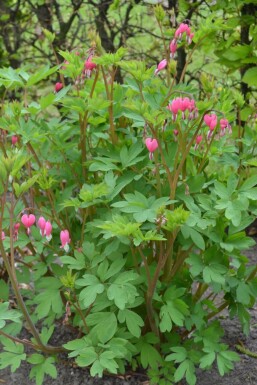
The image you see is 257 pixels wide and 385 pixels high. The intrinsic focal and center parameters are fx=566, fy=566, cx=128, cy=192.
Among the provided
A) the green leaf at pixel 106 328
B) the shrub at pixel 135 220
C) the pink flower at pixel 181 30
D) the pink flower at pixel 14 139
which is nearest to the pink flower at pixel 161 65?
the shrub at pixel 135 220

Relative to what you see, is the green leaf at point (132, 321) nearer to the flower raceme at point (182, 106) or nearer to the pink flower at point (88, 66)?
the flower raceme at point (182, 106)

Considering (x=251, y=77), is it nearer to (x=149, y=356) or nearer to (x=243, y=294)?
(x=243, y=294)

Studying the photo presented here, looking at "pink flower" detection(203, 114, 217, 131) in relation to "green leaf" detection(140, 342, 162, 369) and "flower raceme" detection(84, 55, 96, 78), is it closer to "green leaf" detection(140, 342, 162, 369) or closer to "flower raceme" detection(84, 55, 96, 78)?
"flower raceme" detection(84, 55, 96, 78)

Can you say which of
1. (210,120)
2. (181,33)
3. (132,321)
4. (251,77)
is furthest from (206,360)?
(251,77)

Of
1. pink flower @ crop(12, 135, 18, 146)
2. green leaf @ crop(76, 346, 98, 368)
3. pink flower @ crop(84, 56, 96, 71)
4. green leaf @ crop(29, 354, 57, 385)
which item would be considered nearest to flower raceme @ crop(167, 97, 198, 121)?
pink flower @ crop(84, 56, 96, 71)

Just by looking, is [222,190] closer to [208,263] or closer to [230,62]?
[208,263]

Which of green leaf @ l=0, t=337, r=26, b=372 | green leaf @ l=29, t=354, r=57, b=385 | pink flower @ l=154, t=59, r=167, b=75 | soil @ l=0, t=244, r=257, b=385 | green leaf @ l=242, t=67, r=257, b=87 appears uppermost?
pink flower @ l=154, t=59, r=167, b=75

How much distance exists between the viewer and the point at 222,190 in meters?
2.01

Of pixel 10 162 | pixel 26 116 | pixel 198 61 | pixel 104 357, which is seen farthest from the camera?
pixel 198 61

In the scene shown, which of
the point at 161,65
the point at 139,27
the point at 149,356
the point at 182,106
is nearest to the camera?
the point at 182,106

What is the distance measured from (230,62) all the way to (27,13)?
8.48ft

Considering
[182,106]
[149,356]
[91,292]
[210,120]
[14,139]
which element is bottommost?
[149,356]

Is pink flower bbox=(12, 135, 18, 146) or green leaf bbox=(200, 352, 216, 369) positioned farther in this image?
pink flower bbox=(12, 135, 18, 146)

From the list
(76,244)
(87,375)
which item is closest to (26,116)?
(76,244)
